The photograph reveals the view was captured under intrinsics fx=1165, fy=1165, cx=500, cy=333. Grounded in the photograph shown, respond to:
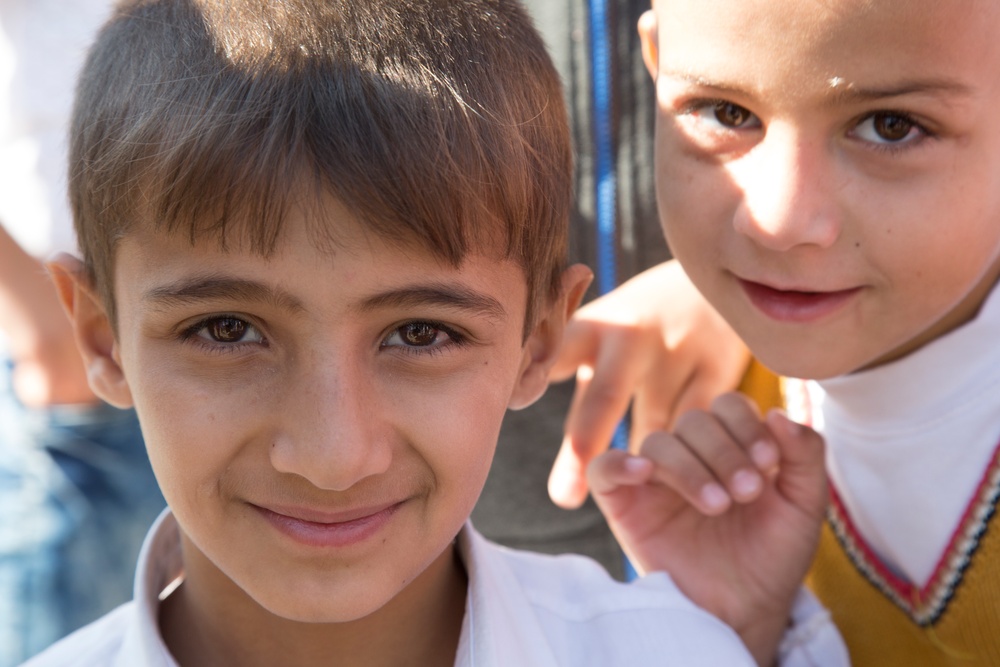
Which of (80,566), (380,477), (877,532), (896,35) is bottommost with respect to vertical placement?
(80,566)

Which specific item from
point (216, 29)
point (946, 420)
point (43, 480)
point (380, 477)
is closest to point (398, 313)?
point (380, 477)

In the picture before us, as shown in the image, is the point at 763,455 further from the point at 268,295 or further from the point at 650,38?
the point at 268,295

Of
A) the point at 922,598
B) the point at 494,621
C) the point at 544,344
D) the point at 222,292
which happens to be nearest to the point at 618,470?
the point at 544,344

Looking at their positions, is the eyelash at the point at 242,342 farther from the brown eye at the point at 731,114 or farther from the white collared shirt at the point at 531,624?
the brown eye at the point at 731,114

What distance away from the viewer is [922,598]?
180cm

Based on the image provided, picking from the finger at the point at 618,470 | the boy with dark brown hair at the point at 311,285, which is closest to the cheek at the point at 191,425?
the boy with dark brown hair at the point at 311,285

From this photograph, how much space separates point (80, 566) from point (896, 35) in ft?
6.25

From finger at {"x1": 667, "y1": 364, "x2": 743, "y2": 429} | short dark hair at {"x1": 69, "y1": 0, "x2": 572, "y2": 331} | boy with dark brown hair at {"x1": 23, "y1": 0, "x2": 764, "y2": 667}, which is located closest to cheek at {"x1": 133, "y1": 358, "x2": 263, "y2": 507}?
boy with dark brown hair at {"x1": 23, "y1": 0, "x2": 764, "y2": 667}

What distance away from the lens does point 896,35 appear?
4.69 ft

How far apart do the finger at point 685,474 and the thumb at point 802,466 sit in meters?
0.10

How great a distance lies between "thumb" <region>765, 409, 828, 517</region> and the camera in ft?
6.00

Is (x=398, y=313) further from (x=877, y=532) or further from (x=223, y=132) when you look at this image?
(x=877, y=532)

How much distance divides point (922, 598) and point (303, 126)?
1.19 meters

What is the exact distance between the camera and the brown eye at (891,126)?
4.96 ft
